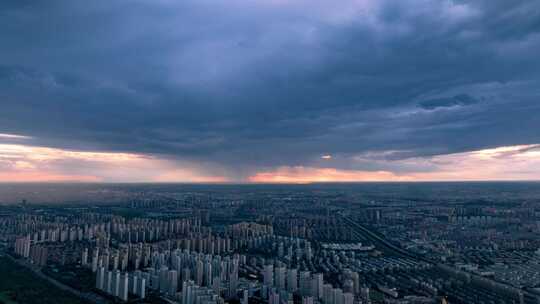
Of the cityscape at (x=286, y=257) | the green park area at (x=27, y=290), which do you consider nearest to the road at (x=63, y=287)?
the cityscape at (x=286, y=257)

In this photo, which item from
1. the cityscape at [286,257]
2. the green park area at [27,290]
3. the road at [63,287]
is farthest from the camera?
the cityscape at [286,257]

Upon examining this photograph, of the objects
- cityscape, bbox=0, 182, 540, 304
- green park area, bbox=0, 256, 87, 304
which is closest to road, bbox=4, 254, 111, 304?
cityscape, bbox=0, 182, 540, 304

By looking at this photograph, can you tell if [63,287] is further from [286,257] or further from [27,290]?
[286,257]

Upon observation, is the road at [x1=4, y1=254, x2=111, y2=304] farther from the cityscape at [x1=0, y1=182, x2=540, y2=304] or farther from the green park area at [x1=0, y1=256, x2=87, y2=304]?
the green park area at [x1=0, y1=256, x2=87, y2=304]

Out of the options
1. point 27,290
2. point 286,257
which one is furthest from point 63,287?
point 286,257

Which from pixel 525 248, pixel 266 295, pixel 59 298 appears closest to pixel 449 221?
pixel 525 248

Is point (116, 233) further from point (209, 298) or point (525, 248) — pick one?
point (525, 248)

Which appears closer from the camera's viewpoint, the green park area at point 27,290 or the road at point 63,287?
the green park area at point 27,290

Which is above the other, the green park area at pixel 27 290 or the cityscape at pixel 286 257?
the cityscape at pixel 286 257

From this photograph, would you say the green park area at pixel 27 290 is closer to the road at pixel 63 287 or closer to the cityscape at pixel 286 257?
the cityscape at pixel 286 257

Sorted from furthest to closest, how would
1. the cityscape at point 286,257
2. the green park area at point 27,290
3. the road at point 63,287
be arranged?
the cityscape at point 286,257, the road at point 63,287, the green park area at point 27,290

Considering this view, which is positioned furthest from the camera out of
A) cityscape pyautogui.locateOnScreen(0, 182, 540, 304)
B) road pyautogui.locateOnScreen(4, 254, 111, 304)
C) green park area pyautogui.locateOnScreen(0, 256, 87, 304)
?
cityscape pyautogui.locateOnScreen(0, 182, 540, 304)
